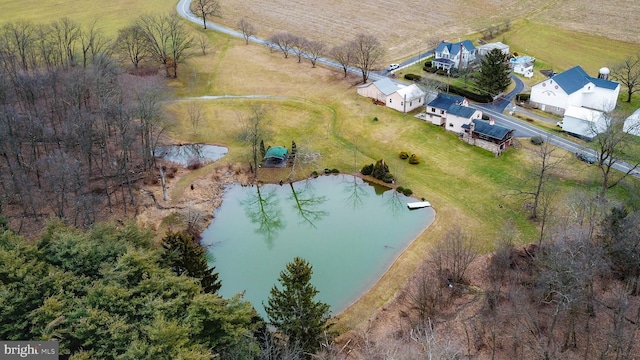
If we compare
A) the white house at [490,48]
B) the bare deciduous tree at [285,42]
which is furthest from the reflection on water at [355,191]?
the white house at [490,48]

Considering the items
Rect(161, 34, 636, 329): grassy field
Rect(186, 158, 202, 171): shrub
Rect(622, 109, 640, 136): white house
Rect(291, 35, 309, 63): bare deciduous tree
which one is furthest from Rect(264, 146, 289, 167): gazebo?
Rect(622, 109, 640, 136): white house

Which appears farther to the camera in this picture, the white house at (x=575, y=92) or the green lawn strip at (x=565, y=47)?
the green lawn strip at (x=565, y=47)

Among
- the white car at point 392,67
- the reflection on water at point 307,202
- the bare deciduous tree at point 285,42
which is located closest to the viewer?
the reflection on water at point 307,202

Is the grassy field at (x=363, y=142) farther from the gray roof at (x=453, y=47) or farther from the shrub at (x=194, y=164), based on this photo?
the gray roof at (x=453, y=47)

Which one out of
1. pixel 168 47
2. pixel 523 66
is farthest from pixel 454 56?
pixel 168 47

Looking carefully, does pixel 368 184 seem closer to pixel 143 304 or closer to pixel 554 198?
pixel 554 198

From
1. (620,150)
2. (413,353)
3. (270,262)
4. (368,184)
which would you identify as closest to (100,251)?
(270,262)
